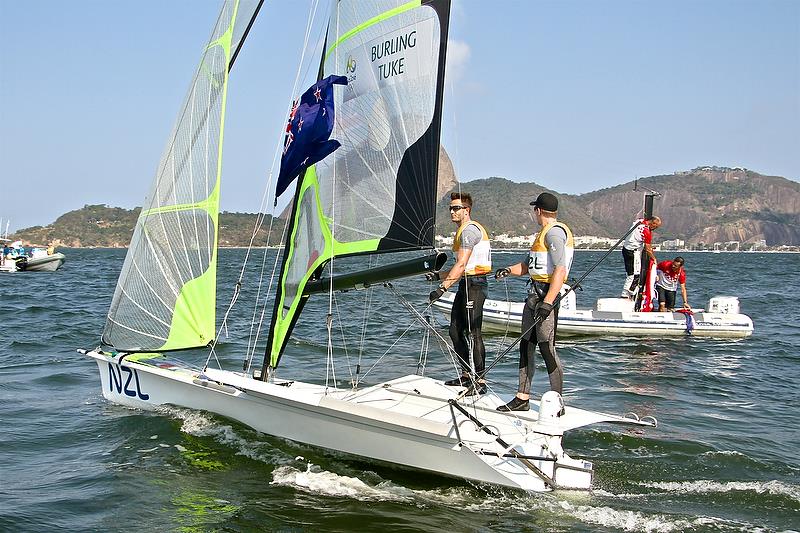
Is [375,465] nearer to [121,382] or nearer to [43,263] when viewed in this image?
[121,382]

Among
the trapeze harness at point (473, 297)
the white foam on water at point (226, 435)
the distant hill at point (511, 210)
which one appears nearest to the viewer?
the white foam on water at point (226, 435)

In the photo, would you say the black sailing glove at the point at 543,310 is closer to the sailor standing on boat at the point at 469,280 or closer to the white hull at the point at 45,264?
the sailor standing on boat at the point at 469,280

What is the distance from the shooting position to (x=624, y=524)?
5801 mm

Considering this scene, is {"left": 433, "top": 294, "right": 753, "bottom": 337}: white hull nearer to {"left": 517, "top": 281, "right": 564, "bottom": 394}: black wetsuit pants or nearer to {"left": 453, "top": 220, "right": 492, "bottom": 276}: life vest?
{"left": 453, "top": 220, "right": 492, "bottom": 276}: life vest

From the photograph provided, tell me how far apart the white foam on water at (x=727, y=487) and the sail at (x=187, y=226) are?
4734 millimetres

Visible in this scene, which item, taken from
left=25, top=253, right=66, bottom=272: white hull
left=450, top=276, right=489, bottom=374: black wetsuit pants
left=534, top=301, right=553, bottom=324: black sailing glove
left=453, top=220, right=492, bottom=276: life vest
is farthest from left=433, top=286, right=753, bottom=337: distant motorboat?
left=25, top=253, right=66, bottom=272: white hull

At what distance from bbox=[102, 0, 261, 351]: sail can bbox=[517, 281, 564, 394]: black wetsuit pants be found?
3.33 m

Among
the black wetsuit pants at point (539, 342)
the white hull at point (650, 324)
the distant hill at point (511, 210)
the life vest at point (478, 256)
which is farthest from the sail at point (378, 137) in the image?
the distant hill at point (511, 210)

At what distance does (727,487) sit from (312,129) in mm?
4830

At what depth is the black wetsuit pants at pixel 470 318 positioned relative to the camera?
7.77 meters

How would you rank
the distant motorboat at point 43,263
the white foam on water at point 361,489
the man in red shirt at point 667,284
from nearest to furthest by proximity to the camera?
the white foam on water at point 361,489 < the man in red shirt at point 667,284 < the distant motorboat at point 43,263

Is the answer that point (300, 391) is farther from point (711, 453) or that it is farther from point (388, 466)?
point (711, 453)

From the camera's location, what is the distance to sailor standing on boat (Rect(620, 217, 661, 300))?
49.3ft

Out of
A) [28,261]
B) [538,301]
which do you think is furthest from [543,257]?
[28,261]
